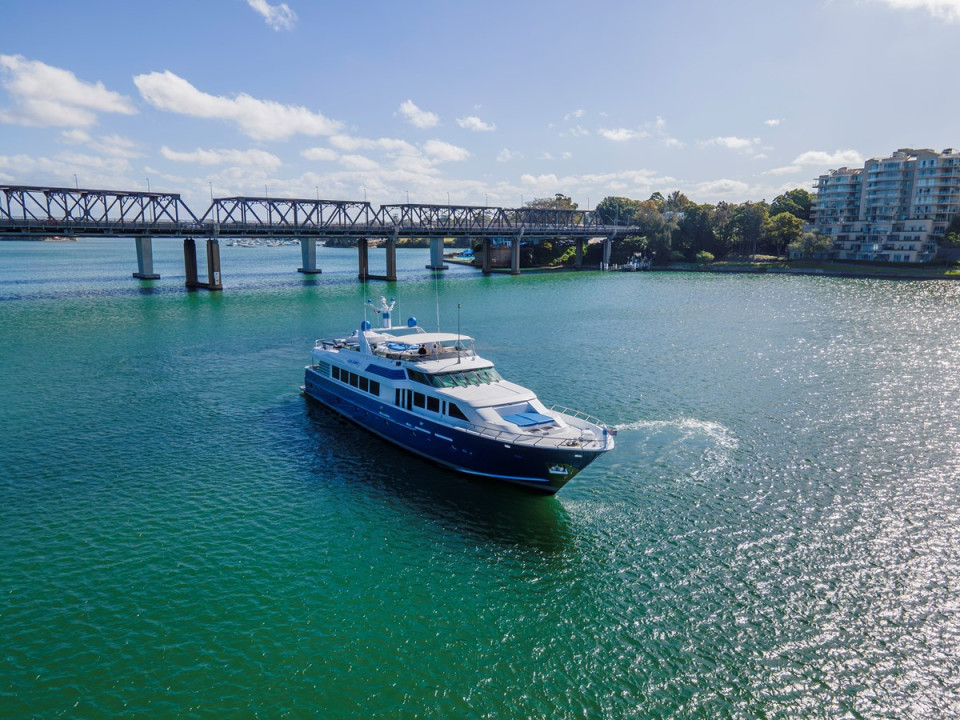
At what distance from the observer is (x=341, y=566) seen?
89.6 ft

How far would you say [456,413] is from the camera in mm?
35812

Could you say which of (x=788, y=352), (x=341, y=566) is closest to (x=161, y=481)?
(x=341, y=566)

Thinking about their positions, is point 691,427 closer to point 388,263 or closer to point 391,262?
point 391,262

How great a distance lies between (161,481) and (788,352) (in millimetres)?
64662

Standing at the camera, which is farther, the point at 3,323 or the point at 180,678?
the point at 3,323

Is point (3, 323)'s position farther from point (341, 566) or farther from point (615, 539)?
point (615, 539)

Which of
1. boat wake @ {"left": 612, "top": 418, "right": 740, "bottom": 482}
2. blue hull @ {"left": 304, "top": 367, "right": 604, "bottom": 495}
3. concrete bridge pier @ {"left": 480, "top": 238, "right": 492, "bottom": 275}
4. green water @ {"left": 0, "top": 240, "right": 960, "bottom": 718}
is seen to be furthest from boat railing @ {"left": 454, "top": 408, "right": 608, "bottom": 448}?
concrete bridge pier @ {"left": 480, "top": 238, "right": 492, "bottom": 275}

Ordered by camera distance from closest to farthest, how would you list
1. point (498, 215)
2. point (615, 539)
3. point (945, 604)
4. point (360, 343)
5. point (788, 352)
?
point (945, 604) < point (615, 539) < point (360, 343) < point (788, 352) < point (498, 215)

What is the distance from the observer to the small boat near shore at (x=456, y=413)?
106 feet

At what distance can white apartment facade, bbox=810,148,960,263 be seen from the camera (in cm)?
17025

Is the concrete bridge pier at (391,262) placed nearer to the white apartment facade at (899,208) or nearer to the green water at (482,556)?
the green water at (482,556)

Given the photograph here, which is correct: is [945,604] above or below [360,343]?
below

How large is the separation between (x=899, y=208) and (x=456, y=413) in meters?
202

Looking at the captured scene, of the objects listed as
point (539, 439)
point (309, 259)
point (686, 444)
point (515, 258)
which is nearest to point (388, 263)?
point (309, 259)
